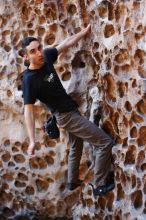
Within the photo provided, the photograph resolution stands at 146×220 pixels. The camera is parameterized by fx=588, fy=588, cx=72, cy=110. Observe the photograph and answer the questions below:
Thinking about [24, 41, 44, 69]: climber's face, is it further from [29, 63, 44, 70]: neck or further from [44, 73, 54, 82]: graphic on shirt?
[44, 73, 54, 82]: graphic on shirt

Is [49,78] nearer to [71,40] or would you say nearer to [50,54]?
[50,54]

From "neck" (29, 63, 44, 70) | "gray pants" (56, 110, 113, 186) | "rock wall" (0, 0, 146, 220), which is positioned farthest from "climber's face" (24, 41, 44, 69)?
"rock wall" (0, 0, 146, 220)

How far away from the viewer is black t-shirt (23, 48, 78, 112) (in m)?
4.20

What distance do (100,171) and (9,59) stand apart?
1.47 meters

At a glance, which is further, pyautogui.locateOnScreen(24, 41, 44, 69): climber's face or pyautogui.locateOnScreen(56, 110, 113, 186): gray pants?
pyautogui.locateOnScreen(56, 110, 113, 186): gray pants

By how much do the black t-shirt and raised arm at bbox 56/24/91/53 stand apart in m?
0.11

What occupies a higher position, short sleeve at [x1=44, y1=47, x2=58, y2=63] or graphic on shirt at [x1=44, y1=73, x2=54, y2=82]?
short sleeve at [x1=44, y1=47, x2=58, y2=63]

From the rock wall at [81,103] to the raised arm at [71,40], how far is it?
72 mm

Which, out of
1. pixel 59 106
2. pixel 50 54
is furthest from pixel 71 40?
pixel 59 106

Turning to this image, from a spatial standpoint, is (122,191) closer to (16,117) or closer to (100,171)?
(100,171)

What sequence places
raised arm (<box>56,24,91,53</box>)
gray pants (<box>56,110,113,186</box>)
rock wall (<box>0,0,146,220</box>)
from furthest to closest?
raised arm (<box>56,24,91,53</box>) < gray pants (<box>56,110,113,186</box>) < rock wall (<box>0,0,146,220</box>)

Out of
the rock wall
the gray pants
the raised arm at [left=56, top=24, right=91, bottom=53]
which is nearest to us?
the rock wall

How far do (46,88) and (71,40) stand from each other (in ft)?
1.60

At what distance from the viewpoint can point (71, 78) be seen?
5.01 m
